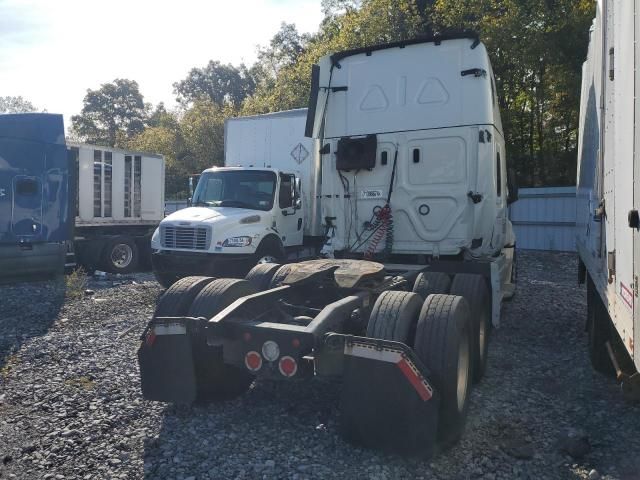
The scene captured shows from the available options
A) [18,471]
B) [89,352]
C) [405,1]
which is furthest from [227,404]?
[405,1]

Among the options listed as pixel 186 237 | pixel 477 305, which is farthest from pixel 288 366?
pixel 186 237

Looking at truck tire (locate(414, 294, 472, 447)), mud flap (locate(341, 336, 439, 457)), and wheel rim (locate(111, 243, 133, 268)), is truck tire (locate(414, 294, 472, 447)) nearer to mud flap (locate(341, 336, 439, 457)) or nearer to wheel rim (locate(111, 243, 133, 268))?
mud flap (locate(341, 336, 439, 457))

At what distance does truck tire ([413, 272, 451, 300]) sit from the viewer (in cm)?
548

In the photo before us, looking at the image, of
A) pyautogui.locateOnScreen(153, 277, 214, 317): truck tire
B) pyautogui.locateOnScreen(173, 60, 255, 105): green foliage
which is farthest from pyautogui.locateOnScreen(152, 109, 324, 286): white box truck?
pyautogui.locateOnScreen(173, 60, 255, 105): green foliage

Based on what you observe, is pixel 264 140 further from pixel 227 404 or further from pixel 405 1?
pixel 405 1

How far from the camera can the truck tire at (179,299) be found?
186 inches

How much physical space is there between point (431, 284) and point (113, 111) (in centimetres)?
6775

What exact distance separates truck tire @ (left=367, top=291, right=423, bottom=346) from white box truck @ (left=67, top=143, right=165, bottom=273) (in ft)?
35.2

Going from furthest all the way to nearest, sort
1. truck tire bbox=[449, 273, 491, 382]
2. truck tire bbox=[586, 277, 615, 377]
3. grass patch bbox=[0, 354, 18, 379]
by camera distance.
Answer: grass patch bbox=[0, 354, 18, 379] < truck tire bbox=[586, 277, 615, 377] < truck tire bbox=[449, 273, 491, 382]

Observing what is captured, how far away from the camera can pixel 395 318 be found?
4.03 m

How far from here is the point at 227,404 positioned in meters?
4.79

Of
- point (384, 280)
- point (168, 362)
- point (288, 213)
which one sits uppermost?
point (288, 213)

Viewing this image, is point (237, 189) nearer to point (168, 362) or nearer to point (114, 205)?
→ point (114, 205)

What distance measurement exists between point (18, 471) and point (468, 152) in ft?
18.7
